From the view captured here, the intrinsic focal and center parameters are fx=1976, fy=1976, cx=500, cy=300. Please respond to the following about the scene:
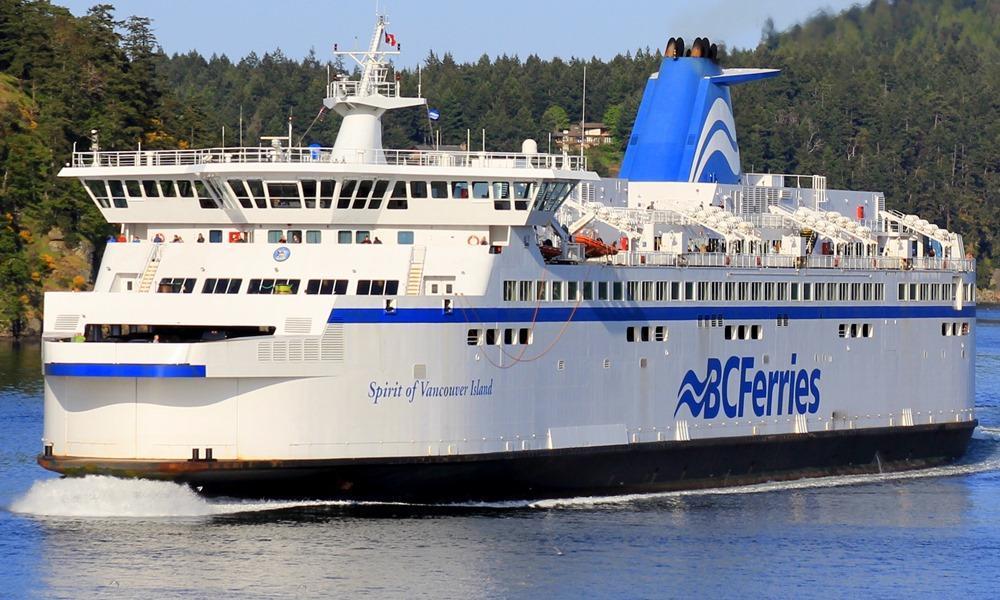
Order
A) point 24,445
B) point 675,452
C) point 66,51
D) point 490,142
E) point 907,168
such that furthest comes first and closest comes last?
point 907,168, point 490,142, point 66,51, point 24,445, point 675,452

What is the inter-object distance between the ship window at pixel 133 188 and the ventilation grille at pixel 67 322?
3330 millimetres

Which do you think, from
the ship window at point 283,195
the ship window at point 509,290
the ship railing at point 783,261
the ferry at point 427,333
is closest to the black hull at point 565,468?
the ferry at point 427,333

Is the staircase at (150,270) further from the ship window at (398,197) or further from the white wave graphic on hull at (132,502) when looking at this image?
the ship window at (398,197)

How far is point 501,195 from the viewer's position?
36.2 meters

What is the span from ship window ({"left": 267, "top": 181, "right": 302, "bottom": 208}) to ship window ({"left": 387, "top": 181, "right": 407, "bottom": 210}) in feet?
5.45

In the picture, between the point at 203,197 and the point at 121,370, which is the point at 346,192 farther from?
the point at 121,370

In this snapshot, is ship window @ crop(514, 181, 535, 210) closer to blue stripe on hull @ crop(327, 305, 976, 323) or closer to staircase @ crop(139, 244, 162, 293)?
blue stripe on hull @ crop(327, 305, 976, 323)

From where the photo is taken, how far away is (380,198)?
3575 centimetres

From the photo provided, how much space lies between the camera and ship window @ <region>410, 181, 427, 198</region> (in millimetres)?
35781

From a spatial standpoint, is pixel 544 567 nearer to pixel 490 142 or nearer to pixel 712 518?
pixel 712 518

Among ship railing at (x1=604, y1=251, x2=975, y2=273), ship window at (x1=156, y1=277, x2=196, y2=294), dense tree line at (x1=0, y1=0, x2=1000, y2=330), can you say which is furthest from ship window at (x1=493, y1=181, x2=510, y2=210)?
dense tree line at (x1=0, y1=0, x2=1000, y2=330)

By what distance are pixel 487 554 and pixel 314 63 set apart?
476 ft

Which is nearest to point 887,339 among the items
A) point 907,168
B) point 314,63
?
point 907,168

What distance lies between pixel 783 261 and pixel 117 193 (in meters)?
14.7
